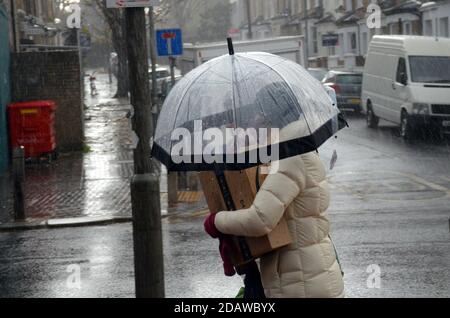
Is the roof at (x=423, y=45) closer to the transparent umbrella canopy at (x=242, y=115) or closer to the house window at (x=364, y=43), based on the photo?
the transparent umbrella canopy at (x=242, y=115)

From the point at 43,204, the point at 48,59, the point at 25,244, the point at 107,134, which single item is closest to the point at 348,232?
the point at 25,244

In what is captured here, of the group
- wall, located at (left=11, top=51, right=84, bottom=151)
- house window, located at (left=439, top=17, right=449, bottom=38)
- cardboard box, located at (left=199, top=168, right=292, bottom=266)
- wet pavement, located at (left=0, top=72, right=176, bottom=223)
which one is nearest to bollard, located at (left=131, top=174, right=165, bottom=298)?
cardboard box, located at (left=199, top=168, right=292, bottom=266)

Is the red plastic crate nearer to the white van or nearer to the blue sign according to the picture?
the blue sign

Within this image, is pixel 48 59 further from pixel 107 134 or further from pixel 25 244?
pixel 25 244

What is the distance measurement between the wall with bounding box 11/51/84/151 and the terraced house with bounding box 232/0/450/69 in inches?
535

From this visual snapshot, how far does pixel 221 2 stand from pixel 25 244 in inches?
2894

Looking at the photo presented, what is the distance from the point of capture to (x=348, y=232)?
11734mm

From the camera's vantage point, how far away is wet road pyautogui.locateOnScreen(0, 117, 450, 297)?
9.07m

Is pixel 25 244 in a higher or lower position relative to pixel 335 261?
lower

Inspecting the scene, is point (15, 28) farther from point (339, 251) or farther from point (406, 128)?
point (339, 251)

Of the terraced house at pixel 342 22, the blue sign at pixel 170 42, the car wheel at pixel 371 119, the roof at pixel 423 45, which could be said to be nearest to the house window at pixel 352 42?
the terraced house at pixel 342 22

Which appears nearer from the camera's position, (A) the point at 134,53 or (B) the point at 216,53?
(A) the point at 134,53

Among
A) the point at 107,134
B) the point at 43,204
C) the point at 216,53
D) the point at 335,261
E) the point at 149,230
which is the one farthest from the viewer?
the point at 107,134

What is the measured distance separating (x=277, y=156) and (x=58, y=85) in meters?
18.7
